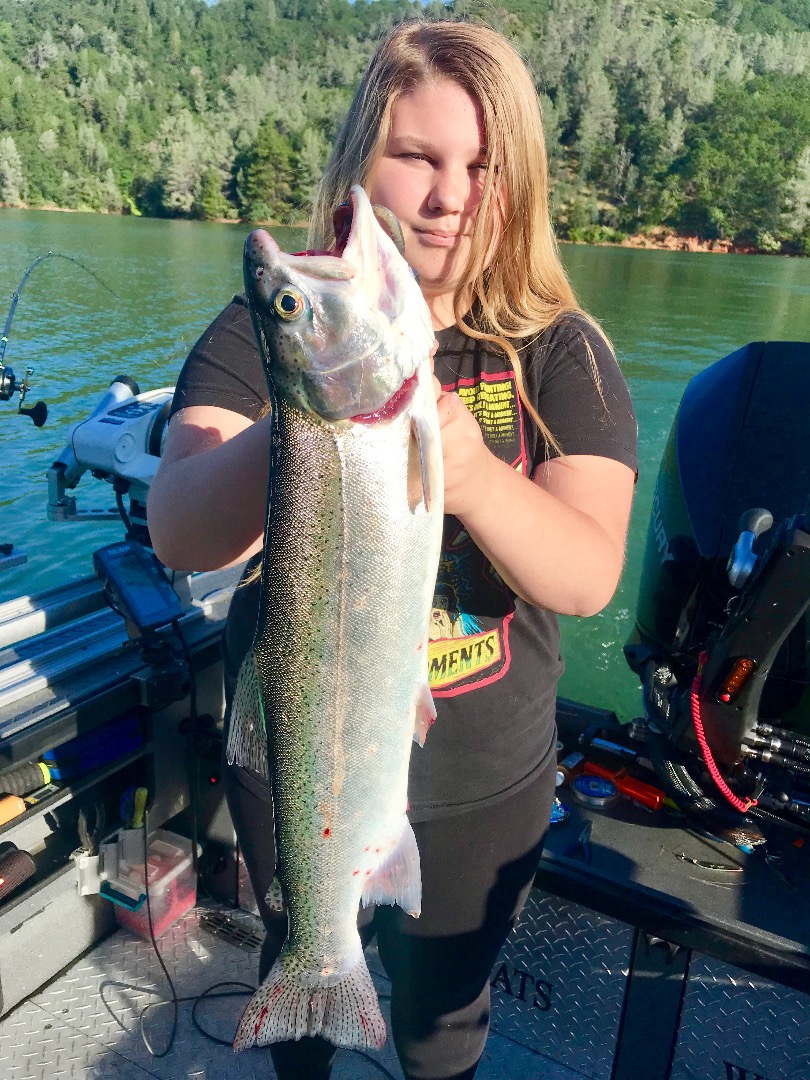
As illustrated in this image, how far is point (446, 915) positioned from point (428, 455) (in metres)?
1.16

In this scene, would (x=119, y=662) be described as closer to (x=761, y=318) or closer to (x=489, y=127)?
(x=489, y=127)

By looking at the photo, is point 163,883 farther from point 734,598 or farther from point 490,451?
point 490,451

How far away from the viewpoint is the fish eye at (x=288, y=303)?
4.09 ft

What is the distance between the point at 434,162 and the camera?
1.65 m

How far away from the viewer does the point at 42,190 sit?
179 ft

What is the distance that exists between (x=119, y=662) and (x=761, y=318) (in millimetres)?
26694

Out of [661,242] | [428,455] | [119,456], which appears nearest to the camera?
[428,455]

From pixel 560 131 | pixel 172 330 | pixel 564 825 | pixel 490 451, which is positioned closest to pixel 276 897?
pixel 490 451

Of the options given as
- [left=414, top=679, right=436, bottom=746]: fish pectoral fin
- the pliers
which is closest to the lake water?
the pliers

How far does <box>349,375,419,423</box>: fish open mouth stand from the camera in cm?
128

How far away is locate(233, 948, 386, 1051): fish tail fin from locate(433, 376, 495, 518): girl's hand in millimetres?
1033

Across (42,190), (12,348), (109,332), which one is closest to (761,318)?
(109,332)

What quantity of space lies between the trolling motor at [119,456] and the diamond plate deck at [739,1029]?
9.00 feet

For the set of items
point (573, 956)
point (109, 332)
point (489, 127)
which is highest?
point (489, 127)
